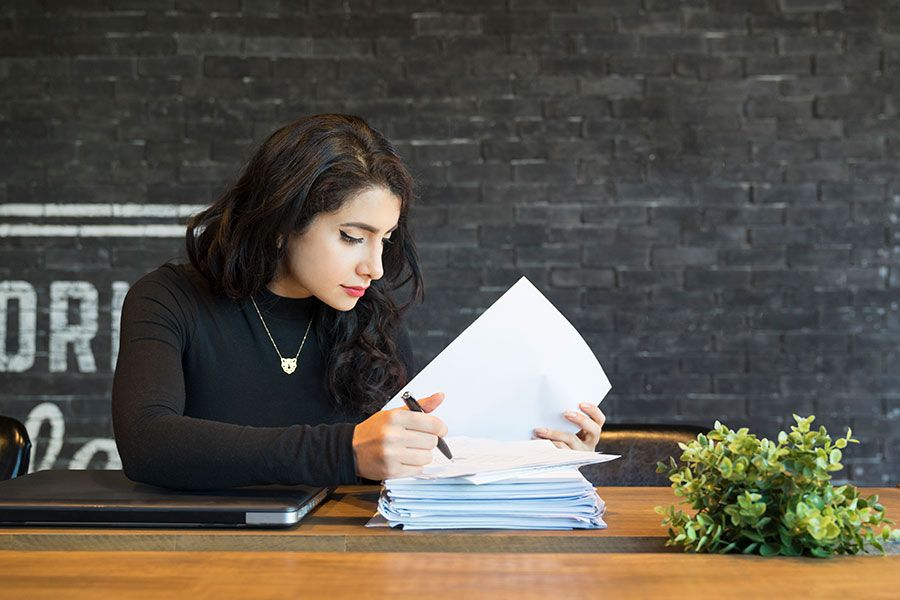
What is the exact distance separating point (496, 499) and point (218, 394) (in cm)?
75

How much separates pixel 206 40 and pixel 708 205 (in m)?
1.92

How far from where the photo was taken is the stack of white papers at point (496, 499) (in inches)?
41.0

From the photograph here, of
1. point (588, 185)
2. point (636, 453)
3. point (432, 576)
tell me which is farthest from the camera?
point (588, 185)

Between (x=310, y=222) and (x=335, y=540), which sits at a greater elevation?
(x=310, y=222)

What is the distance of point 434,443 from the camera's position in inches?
42.7

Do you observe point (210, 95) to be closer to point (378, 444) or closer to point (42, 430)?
point (42, 430)

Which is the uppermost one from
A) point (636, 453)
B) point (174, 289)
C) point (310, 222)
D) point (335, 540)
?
point (310, 222)

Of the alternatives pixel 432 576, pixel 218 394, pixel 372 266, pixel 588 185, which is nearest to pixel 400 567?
pixel 432 576

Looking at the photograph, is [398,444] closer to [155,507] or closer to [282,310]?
[155,507]

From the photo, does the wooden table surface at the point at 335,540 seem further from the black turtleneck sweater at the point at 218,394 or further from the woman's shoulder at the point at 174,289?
the woman's shoulder at the point at 174,289

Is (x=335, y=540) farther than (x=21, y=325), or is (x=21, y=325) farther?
(x=21, y=325)

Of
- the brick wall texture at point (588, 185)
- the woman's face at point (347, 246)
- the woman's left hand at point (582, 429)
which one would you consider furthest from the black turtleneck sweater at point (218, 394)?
the brick wall texture at point (588, 185)

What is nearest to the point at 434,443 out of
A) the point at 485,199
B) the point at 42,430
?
the point at 485,199

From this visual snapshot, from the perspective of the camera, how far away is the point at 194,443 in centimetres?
114
